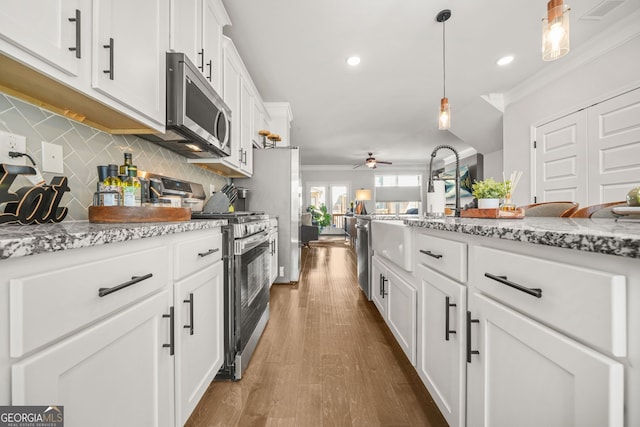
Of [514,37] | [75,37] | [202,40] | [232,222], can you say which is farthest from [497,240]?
[514,37]

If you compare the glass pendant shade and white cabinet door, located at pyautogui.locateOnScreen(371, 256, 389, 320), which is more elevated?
the glass pendant shade

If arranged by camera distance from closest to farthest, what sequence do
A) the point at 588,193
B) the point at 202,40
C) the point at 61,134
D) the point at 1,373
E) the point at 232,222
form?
the point at 1,373 → the point at 61,134 → the point at 232,222 → the point at 202,40 → the point at 588,193

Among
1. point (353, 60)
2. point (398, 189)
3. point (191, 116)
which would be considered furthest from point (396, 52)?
point (398, 189)

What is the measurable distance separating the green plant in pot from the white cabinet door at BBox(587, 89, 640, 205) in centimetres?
720

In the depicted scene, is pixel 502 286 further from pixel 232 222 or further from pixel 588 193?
pixel 588 193

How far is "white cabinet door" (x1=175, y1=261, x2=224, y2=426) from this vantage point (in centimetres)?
102

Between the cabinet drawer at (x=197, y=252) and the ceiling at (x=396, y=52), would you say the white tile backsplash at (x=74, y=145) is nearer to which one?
the cabinet drawer at (x=197, y=252)

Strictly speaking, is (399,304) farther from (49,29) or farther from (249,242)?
(49,29)

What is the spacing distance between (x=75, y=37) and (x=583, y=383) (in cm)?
164

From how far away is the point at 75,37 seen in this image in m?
0.91

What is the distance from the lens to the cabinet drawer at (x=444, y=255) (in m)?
0.94

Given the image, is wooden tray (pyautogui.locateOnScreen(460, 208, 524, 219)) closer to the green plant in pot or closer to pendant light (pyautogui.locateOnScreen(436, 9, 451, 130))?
pendant light (pyautogui.locateOnScreen(436, 9, 451, 130))

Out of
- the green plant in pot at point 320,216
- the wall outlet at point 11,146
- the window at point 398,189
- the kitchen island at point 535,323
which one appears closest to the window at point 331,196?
the green plant in pot at point 320,216

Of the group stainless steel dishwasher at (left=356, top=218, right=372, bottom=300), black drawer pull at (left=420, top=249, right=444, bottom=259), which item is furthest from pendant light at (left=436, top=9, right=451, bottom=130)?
black drawer pull at (left=420, top=249, right=444, bottom=259)
